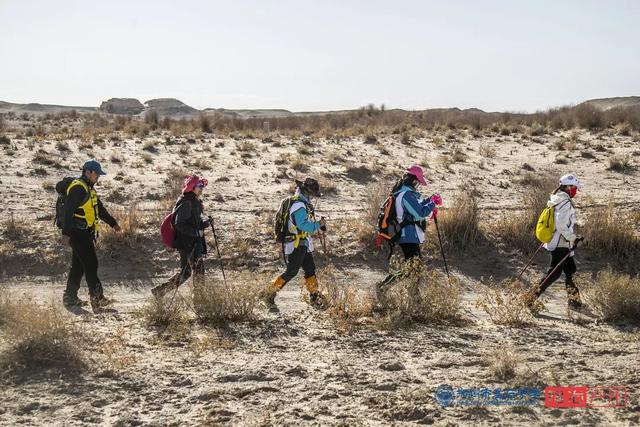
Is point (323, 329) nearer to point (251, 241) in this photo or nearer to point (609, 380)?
point (609, 380)

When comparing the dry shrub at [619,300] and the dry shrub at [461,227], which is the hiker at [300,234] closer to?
the dry shrub at [619,300]

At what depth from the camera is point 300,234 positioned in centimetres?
Result: 838

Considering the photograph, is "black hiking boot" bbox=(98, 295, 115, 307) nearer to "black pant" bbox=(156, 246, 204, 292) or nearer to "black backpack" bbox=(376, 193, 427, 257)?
"black pant" bbox=(156, 246, 204, 292)

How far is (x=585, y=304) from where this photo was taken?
348 inches

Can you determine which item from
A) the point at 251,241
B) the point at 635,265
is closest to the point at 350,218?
the point at 251,241

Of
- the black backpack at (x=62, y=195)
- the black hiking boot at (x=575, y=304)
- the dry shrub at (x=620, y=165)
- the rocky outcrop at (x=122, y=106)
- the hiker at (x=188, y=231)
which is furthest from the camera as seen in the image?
the rocky outcrop at (x=122, y=106)

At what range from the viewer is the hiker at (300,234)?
817cm

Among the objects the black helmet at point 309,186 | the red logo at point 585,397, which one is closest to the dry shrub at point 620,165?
the black helmet at point 309,186

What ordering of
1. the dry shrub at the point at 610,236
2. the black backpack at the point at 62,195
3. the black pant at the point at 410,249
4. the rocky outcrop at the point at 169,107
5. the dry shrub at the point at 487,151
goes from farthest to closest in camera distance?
the rocky outcrop at the point at 169,107
the dry shrub at the point at 487,151
the dry shrub at the point at 610,236
the black pant at the point at 410,249
the black backpack at the point at 62,195

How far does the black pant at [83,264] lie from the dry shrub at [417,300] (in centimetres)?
377

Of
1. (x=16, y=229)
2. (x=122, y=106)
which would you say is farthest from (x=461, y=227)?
(x=122, y=106)

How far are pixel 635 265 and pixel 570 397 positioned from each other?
22.9 ft

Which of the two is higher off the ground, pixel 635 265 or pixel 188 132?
pixel 188 132

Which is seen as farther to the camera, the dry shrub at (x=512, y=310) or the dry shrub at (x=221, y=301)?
the dry shrub at (x=512, y=310)
